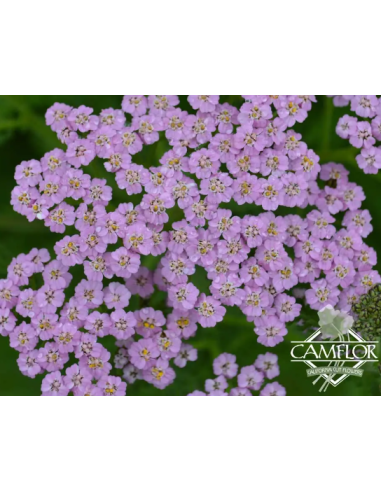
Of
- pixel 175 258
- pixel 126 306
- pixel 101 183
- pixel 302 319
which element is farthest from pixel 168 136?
pixel 302 319

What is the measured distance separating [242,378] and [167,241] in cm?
101

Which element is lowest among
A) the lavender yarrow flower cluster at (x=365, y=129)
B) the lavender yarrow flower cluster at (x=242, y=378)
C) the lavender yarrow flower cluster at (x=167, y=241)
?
the lavender yarrow flower cluster at (x=242, y=378)

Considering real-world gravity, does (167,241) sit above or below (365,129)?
below

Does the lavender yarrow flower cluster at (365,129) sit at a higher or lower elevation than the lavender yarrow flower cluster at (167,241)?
higher

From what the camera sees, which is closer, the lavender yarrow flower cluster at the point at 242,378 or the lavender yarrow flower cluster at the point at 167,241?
the lavender yarrow flower cluster at the point at 167,241

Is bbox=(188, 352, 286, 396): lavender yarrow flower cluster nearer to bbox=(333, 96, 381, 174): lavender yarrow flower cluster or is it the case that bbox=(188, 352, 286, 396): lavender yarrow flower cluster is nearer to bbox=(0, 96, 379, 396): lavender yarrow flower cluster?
bbox=(0, 96, 379, 396): lavender yarrow flower cluster

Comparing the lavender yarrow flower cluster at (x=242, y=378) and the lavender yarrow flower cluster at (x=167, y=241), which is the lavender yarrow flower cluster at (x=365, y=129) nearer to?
the lavender yarrow flower cluster at (x=167, y=241)

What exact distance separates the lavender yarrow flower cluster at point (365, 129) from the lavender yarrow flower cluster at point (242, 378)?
1.41 m

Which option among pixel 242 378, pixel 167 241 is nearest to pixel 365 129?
pixel 167 241

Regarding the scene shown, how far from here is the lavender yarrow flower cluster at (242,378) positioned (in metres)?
3.76

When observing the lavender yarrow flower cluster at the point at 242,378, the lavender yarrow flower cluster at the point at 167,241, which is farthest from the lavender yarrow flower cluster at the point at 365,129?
the lavender yarrow flower cluster at the point at 242,378

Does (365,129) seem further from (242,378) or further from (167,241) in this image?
(242,378)

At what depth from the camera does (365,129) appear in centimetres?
383

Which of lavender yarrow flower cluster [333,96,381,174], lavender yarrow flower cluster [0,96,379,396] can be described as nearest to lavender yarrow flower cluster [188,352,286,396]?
lavender yarrow flower cluster [0,96,379,396]
